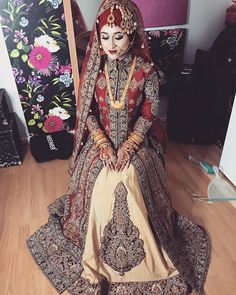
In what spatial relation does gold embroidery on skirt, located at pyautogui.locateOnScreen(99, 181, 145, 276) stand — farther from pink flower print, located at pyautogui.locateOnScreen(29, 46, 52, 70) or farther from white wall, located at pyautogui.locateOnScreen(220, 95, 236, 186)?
pink flower print, located at pyautogui.locateOnScreen(29, 46, 52, 70)

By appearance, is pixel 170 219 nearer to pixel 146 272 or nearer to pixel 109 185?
pixel 146 272

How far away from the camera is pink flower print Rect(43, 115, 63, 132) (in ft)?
7.53

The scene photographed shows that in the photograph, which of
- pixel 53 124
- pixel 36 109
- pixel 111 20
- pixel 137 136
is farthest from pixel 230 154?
pixel 36 109

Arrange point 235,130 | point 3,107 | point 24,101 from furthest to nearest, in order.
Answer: point 24,101 → point 3,107 → point 235,130

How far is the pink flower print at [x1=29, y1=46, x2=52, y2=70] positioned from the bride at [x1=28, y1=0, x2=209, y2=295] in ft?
2.86

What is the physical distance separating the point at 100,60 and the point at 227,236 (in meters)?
1.17

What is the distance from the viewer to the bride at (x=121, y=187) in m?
1.19

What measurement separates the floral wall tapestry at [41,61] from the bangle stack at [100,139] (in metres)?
1.00

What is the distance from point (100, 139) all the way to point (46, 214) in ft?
2.39

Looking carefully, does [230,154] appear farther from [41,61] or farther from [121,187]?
[41,61]

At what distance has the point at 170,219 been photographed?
1.45m

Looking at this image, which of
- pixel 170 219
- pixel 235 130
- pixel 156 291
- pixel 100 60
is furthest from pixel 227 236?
pixel 100 60

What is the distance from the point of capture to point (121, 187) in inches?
46.2

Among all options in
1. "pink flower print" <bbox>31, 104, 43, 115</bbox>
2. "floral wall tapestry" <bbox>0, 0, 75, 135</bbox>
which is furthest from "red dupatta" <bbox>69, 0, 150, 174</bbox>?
"pink flower print" <bbox>31, 104, 43, 115</bbox>
